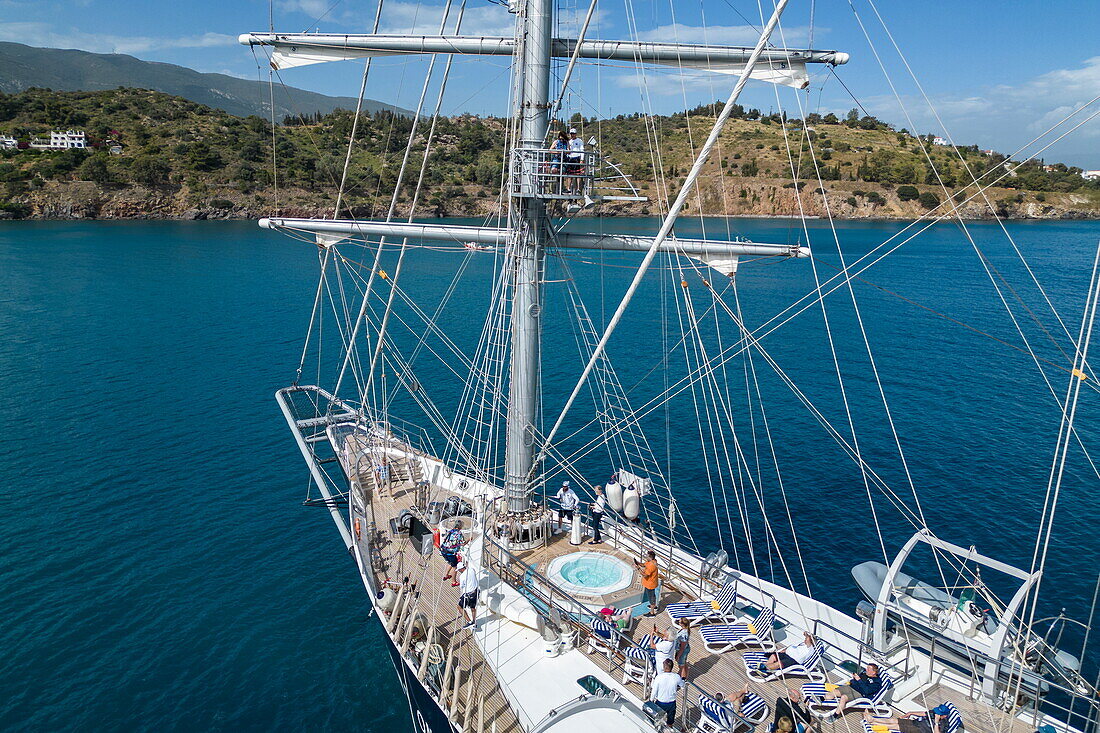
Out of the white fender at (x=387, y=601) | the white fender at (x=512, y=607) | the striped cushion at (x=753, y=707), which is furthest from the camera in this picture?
the white fender at (x=387, y=601)

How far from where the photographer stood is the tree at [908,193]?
586ft

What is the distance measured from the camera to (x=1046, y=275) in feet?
299

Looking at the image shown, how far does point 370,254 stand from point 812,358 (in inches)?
2811

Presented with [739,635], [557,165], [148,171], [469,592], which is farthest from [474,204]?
[739,635]

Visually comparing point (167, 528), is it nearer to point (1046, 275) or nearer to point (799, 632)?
point (799, 632)

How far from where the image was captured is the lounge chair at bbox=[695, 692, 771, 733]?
12.0 meters

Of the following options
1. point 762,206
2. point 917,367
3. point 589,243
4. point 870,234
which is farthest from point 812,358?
point 762,206

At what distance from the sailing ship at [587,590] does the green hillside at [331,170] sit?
Answer: 10692 cm

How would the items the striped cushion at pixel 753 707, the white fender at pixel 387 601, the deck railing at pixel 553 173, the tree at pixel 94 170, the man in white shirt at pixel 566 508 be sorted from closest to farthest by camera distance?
the striped cushion at pixel 753 707
the deck railing at pixel 553 173
the white fender at pixel 387 601
the man in white shirt at pixel 566 508
the tree at pixel 94 170

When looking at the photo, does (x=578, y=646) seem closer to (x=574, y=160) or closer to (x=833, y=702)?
(x=833, y=702)

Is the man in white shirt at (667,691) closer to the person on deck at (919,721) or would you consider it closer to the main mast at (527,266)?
the person on deck at (919,721)

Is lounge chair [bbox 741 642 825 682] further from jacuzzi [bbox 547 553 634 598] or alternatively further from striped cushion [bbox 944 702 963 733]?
jacuzzi [bbox 547 553 634 598]

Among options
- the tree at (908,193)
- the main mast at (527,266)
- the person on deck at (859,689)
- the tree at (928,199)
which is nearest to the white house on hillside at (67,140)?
the main mast at (527,266)

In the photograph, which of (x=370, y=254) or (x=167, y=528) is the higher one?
(x=370, y=254)
